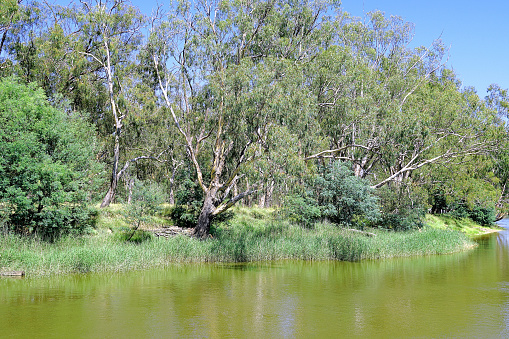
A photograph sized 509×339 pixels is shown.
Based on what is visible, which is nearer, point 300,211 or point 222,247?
point 222,247

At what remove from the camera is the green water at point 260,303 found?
37.1 ft

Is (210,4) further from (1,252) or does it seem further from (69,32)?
(1,252)

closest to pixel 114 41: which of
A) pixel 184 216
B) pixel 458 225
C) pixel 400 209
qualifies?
pixel 184 216

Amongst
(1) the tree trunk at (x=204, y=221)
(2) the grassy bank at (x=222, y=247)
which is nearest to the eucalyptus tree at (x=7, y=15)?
(2) the grassy bank at (x=222, y=247)

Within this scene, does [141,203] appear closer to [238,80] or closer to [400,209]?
[238,80]

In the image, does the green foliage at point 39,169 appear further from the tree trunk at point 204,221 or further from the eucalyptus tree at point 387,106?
the eucalyptus tree at point 387,106

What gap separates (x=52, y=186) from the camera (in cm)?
2005

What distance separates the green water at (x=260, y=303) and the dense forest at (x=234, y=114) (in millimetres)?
4880

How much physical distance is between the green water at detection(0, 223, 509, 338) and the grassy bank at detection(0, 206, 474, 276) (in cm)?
81

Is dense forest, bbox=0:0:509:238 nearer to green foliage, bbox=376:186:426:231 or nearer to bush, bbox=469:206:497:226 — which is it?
green foliage, bbox=376:186:426:231

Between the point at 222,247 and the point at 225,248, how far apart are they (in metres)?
0.16

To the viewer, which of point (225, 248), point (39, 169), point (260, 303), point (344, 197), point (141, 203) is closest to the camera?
point (260, 303)

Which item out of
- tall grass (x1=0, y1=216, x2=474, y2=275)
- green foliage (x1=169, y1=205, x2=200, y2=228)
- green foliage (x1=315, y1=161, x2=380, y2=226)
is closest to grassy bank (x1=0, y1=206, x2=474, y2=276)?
tall grass (x1=0, y1=216, x2=474, y2=275)

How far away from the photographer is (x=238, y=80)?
21594 millimetres
